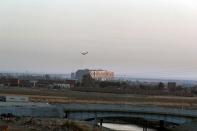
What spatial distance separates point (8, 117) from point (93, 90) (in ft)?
334

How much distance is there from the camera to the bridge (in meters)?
69.4

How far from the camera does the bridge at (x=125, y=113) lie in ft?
228

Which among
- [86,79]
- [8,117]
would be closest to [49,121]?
[8,117]

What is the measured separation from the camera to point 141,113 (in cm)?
7225

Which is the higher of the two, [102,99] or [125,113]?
[102,99]

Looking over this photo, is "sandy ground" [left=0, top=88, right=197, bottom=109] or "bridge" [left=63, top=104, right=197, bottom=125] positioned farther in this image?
"sandy ground" [left=0, top=88, right=197, bottom=109]

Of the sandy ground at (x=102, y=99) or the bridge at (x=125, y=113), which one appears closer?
the bridge at (x=125, y=113)

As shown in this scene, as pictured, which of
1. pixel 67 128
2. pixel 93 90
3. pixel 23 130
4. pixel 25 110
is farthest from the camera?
pixel 93 90

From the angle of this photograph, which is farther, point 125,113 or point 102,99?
point 102,99

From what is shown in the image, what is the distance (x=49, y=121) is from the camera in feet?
189

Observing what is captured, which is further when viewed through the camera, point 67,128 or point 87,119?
point 87,119

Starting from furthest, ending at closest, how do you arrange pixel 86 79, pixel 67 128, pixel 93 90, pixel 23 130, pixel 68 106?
pixel 86 79 < pixel 93 90 < pixel 68 106 < pixel 67 128 < pixel 23 130

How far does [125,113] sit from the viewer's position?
237 feet

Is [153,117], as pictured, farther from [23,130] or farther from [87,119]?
[23,130]
